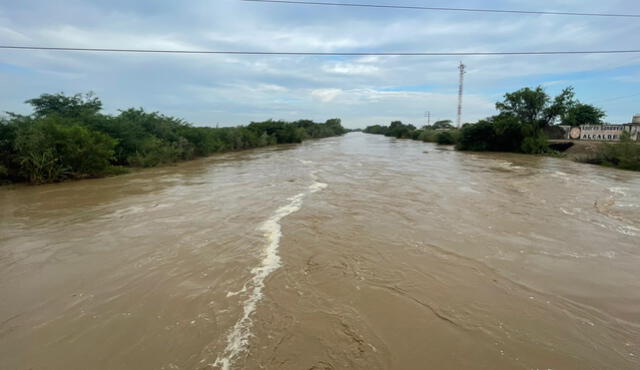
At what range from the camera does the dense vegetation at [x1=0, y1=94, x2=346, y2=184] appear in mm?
12008

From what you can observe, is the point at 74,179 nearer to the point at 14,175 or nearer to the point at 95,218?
the point at 14,175

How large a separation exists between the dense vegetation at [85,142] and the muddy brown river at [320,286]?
16.4ft

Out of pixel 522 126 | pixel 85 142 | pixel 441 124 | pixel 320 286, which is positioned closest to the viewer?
pixel 320 286

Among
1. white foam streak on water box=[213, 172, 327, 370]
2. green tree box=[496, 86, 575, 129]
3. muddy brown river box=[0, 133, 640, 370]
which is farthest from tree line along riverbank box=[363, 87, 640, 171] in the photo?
white foam streak on water box=[213, 172, 327, 370]

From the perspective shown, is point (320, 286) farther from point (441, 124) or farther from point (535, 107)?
point (441, 124)

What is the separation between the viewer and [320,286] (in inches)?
162

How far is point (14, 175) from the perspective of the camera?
40.0 feet

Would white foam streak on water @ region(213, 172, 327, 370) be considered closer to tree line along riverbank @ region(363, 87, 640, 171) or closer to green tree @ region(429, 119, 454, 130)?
tree line along riverbank @ region(363, 87, 640, 171)

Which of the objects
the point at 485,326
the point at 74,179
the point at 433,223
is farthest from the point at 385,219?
the point at 74,179

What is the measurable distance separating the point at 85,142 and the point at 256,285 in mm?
13218

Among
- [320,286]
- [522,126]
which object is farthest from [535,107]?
[320,286]

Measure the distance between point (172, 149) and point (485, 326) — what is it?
21546mm

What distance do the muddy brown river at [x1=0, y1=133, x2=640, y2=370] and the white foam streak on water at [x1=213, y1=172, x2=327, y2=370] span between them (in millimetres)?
22

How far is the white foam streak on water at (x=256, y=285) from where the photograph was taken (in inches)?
112
